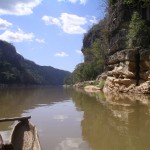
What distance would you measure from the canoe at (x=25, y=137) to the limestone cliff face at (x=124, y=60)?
19748mm

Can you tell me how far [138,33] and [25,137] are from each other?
2410 cm

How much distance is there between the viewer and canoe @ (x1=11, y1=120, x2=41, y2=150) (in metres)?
6.89

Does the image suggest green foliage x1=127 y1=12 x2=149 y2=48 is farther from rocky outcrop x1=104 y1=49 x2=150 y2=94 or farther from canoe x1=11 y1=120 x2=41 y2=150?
canoe x1=11 y1=120 x2=41 y2=150

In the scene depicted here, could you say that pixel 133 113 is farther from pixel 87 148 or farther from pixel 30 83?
pixel 30 83

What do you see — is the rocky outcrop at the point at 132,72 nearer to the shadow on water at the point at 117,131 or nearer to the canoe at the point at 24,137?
the shadow on water at the point at 117,131

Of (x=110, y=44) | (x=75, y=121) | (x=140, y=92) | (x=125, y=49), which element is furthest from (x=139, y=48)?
(x=75, y=121)

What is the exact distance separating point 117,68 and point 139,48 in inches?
139

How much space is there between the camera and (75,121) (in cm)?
1279

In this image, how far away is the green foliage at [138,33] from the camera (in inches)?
1176

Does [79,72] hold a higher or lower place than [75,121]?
higher

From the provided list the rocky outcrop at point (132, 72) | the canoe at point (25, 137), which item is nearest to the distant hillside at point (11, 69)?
the rocky outcrop at point (132, 72)

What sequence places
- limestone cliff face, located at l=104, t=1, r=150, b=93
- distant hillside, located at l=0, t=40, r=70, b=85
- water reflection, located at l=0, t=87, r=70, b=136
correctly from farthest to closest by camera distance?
distant hillside, located at l=0, t=40, r=70, b=85 → limestone cliff face, located at l=104, t=1, r=150, b=93 → water reflection, located at l=0, t=87, r=70, b=136

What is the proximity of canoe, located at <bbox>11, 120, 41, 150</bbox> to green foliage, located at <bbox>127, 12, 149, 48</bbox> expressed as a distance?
22922mm

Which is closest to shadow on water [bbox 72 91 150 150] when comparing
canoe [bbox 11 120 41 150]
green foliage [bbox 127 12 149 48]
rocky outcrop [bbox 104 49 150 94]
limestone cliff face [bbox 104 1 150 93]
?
canoe [bbox 11 120 41 150]
